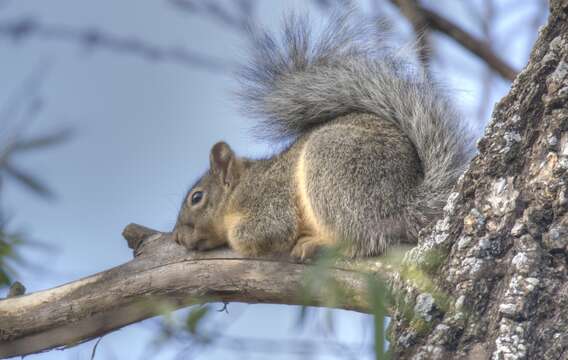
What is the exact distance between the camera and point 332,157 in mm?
2148

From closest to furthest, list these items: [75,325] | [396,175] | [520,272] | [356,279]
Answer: [520,272]
[356,279]
[75,325]
[396,175]

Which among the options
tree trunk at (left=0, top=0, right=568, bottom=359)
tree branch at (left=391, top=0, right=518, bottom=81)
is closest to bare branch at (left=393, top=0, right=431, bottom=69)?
tree branch at (left=391, top=0, right=518, bottom=81)

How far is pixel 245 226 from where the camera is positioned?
2262 mm

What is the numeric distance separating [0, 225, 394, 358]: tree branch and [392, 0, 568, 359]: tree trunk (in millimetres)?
540

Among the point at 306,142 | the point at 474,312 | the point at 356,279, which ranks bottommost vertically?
the point at 474,312

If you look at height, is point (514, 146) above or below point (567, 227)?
above

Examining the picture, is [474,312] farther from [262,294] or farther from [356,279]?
[262,294]

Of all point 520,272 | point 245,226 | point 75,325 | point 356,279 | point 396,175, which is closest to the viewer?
point 520,272

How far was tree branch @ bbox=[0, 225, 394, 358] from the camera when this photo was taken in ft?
6.18

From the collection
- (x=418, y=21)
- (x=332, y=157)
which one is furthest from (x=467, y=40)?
(x=332, y=157)

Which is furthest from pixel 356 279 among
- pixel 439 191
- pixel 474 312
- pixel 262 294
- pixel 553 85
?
pixel 553 85

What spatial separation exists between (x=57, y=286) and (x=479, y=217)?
1.17 meters

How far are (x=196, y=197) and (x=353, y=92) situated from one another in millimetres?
661

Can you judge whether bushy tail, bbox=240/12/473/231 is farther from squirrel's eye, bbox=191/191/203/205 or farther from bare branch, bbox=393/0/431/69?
squirrel's eye, bbox=191/191/203/205
